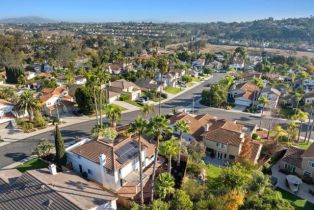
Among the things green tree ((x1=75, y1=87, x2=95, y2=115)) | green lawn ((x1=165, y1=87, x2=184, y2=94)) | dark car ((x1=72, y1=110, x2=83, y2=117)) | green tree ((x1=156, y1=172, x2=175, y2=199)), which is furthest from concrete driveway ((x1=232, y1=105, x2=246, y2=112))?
green tree ((x1=156, y1=172, x2=175, y2=199))

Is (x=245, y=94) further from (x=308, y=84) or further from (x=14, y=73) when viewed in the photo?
(x=14, y=73)

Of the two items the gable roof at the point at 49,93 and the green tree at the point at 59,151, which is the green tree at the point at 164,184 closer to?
the green tree at the point at 59,151

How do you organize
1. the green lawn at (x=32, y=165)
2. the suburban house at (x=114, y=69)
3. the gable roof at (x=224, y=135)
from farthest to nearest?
the suburban house at (x=114, y=69), the gable roof at (x=224, y=135), the green lawn at (x=32, y=165)

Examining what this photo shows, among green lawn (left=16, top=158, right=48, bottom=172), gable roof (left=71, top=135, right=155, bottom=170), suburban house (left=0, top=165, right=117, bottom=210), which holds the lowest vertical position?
green lawn (left=16, top=158, right=48, bottom=172)

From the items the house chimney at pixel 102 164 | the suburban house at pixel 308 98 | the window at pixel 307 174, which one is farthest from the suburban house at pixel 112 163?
the suburban house at pixel 308 98

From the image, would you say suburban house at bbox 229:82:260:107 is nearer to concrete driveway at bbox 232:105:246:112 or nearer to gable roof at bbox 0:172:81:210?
concrete driveway at bbox 232:105:246:112

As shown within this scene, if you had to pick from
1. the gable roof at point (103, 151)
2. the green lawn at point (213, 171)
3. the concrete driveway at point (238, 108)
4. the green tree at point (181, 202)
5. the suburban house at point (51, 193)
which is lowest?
the concrete driveway at point (238, 108)
